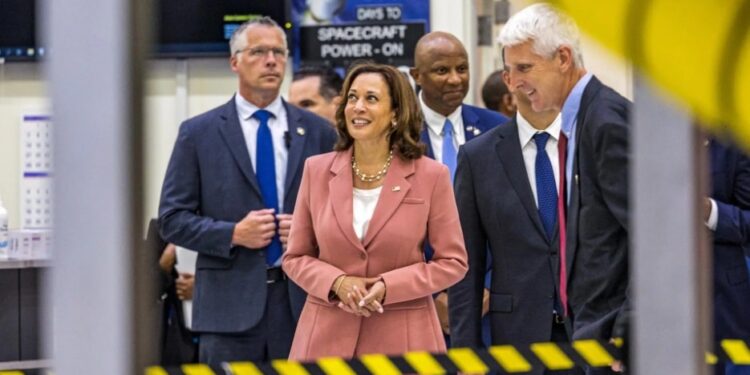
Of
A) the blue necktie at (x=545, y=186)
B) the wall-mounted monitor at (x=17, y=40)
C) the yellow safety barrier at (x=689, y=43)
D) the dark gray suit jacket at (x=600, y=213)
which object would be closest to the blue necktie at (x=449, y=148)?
the blue necktie at (x=545, y=186)

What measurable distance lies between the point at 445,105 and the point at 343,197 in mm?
1131

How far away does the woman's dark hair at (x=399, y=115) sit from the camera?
177 inches

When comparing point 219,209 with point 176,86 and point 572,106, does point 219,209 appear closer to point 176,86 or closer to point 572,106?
point 572,106

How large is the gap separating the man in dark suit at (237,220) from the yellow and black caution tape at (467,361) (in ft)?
7.31

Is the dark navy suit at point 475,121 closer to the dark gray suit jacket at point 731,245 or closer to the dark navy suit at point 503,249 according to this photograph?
the dark navy suit at point 503,249

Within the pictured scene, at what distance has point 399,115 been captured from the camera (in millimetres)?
4547

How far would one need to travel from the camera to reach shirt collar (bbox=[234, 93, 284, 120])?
210 inches

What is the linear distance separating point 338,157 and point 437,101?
3.20ft

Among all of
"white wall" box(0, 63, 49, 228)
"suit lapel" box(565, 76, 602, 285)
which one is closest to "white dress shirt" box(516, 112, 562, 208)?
"suit lapel" box(565, 76, 602, 285)

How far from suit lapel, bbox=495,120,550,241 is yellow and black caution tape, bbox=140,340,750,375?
1620mm

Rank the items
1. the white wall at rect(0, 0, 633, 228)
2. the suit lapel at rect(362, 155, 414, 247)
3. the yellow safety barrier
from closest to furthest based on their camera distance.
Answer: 1. the yellow safety barrier
2. the suit lapel at rect(362, 155, 414, 247)
3. the white wall at rect(0, 0, 633, 228)

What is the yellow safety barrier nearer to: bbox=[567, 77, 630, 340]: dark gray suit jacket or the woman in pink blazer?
bbox=[567, 77, 630, 340]: dark gray suit jacket

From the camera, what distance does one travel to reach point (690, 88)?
1.43 meters

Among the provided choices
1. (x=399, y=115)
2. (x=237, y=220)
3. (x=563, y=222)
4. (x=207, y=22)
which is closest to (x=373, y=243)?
(x=399, y=115)
